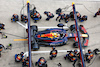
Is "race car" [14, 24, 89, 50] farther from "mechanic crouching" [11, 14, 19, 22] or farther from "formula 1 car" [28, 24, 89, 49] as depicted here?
"mechanic crouching" [11, 14, 19, 22]

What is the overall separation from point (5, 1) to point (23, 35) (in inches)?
183

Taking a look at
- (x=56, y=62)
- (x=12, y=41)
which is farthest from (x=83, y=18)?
(x=12, y=41)

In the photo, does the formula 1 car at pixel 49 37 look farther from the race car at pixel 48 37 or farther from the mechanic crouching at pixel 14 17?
the mechanic crouching at pixel 14 17

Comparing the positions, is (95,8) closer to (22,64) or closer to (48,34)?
(48,34)

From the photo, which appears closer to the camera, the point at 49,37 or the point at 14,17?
the point at 49,37

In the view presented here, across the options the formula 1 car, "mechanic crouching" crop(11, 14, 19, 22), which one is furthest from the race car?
"mechanic crouching" crop(11, 14, 19, 22)

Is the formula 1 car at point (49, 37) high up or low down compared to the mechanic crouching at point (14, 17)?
down

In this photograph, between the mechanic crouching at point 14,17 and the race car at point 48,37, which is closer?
the race car at point 48,37

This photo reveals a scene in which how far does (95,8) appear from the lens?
13727mm

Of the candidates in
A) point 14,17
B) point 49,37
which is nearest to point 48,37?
point 49,37

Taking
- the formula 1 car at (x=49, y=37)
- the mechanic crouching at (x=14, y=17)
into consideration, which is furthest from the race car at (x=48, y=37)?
the mechanic crouching at (x=14, y=17)

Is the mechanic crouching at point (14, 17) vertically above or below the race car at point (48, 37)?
above

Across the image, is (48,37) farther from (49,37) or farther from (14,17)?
(14,17)

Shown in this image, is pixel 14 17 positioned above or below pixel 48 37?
above
